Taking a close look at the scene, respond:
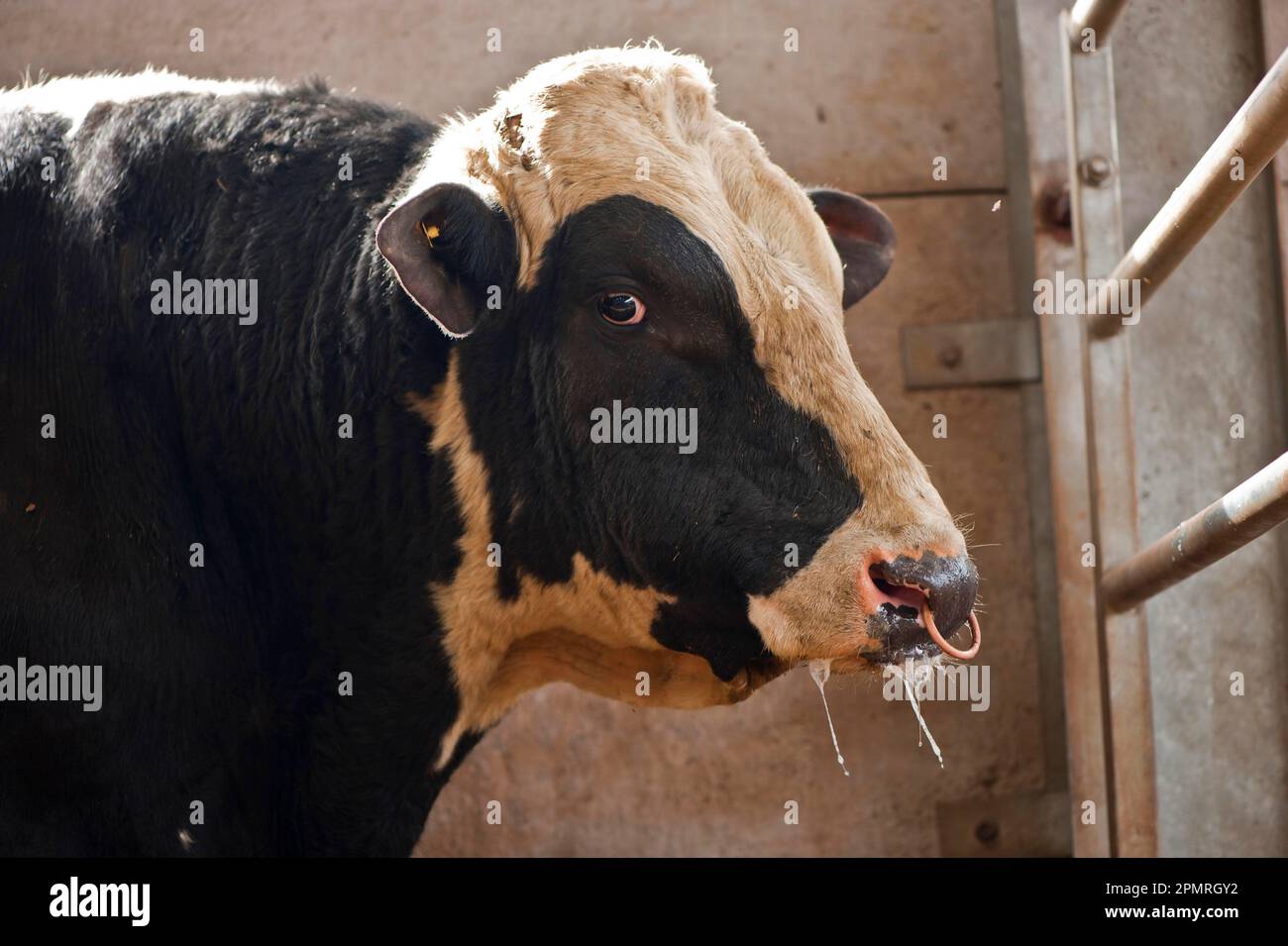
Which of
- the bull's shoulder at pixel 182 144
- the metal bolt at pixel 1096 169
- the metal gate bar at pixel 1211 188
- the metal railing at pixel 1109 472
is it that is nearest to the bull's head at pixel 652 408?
the bull's shoulder at pixel 182 144

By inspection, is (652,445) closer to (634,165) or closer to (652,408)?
(652,408)

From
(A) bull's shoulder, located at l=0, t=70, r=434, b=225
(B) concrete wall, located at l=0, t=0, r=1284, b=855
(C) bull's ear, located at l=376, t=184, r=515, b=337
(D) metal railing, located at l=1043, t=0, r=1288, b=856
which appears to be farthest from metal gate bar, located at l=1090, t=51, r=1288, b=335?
(A) bull's shoulder, located at l=0, t=70, r=434, b=225

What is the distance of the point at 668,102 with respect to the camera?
3100 millimetres

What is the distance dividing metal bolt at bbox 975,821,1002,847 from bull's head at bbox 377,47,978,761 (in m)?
1.83

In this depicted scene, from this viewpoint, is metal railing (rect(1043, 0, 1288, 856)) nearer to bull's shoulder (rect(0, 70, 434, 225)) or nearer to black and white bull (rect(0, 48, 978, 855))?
black and white bull (rect(0, 48, 978, 855))

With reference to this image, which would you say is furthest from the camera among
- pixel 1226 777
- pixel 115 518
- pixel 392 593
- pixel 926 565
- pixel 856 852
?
pixel 856 852

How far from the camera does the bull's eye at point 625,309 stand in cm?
282

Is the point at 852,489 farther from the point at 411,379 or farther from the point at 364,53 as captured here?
the point at 364,53

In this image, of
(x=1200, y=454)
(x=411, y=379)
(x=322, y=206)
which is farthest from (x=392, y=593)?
(x=1200, y=454)

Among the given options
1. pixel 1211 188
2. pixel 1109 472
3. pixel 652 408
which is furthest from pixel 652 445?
Result: pixel 1109 472

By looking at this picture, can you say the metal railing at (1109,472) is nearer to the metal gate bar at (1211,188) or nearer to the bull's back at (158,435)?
the metal gate bar at (1211,188)

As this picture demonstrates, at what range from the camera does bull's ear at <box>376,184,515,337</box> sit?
107 inches

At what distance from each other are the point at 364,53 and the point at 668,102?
208cm

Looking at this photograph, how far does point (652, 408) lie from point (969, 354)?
2.20 m
